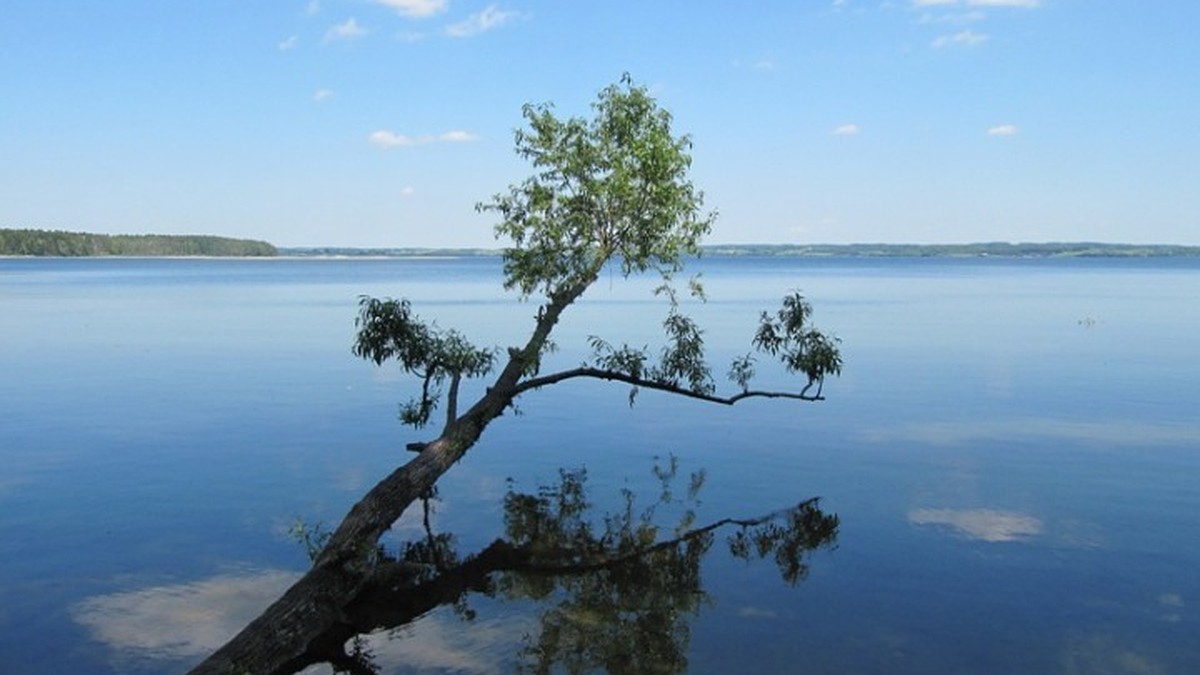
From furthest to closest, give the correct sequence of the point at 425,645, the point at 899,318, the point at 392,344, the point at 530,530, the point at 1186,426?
the point at 899,318 → the point at 1186,426 → the point at 392,344 → the point at 530,530 → the point at 425,645

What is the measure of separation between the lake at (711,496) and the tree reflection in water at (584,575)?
0.44 m

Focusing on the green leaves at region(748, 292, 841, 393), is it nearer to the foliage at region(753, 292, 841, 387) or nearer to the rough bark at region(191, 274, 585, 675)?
the foliage at region(753, 292, 841, 387)

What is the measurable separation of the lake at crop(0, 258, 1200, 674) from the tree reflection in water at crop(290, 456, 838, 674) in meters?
0.44

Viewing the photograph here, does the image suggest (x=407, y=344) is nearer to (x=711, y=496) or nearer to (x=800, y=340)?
(x=711, y=496)

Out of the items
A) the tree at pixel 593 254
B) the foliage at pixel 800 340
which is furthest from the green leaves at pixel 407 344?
the foliage at pixel 800 340

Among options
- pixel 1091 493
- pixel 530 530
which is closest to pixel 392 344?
pixel 530 530

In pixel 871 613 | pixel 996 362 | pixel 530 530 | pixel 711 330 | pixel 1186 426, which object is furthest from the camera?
pixel 711 330

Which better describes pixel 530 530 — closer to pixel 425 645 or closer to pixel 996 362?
pixel 425 645

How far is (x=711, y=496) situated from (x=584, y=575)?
313 inches

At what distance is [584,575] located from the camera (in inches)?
949

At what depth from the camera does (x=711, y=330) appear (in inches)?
3278

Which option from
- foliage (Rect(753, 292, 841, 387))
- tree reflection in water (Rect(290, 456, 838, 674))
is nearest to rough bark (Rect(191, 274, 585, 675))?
tree reflection in water (Rect(290, 456, 838, 674))

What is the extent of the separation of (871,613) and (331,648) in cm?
1130

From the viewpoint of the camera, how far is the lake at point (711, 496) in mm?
20203
